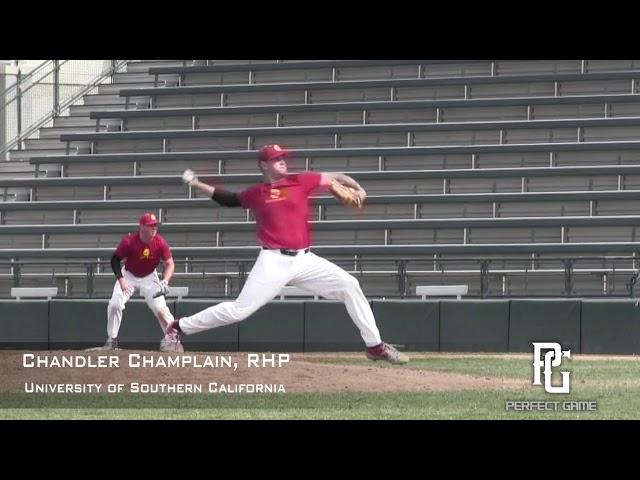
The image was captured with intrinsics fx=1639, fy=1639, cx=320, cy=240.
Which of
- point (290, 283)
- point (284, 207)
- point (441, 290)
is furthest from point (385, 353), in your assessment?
point (441, 290)

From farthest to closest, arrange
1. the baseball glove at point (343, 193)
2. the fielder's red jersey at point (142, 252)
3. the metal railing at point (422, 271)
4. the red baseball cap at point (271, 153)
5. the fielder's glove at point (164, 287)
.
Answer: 1. the fielder's glove at point (164, 287)
2. the metal railing at point (422, 271)
3. the fielder's red jersey at point (142, 252)
4. the red baseball cap at point (271, 153)
5. the baseball glove at point (343, 193)

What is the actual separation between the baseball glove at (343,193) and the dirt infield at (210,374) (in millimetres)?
884

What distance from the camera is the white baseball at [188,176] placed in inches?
337

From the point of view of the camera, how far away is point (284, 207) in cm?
845

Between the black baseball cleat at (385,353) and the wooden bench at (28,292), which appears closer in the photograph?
the black baseball cleat at (385,353)

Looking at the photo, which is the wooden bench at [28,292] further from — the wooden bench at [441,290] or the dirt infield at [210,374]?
the wooden bench at [441,290]

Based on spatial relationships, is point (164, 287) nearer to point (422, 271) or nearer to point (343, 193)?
point (343, 193)

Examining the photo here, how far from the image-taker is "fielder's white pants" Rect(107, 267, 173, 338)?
Answer: 29.6 feet

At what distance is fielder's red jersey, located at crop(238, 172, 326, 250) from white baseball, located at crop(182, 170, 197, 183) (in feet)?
1.09

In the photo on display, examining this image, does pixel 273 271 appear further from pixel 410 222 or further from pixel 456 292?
pixel 456 292

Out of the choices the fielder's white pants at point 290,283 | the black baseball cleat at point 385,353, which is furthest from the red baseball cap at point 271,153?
the black baseball cleat at point 385,353

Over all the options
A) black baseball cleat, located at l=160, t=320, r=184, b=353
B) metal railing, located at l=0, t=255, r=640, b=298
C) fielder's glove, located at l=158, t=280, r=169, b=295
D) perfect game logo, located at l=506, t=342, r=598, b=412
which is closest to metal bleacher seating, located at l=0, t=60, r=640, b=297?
metal railing, located at l=0, t=255, r=640, b=298

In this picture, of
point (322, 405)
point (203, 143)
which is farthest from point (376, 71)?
point (322, 405)

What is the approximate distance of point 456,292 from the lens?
387 inches
